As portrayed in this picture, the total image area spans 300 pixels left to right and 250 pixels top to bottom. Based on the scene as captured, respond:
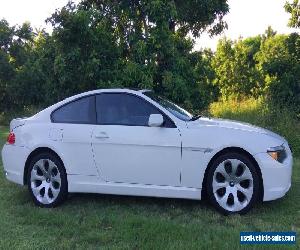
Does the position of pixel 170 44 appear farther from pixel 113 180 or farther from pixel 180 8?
pixel 113 180

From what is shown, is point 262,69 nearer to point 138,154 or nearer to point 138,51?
point 138,51

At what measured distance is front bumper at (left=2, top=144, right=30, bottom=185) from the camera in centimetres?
669

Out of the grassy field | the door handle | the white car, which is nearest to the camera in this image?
the grassy field

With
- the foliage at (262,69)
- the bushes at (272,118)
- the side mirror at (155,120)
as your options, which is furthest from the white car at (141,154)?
the foliage at (262,69)

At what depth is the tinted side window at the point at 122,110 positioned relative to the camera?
632 centimetres

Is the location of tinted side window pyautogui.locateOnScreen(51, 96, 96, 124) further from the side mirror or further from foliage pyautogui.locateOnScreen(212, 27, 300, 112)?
foliage pyautogui.locateOnScreen(212, 27, 300, 112)

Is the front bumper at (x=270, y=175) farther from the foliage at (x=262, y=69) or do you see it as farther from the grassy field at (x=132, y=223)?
the foliage at (x=262, y=69)

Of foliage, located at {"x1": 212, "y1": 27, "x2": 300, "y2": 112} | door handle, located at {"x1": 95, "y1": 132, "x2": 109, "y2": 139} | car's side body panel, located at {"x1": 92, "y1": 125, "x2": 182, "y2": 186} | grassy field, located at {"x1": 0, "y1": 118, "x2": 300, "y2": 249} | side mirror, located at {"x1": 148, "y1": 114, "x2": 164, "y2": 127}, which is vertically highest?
foliage, located at {"x1": 212, "y1": 27, "x2": 300, "y2": 112}

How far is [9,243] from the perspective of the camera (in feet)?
16.6

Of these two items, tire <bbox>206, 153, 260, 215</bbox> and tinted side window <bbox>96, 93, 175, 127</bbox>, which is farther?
tinted side window <bbox>96, 93, 175, 127</bbox>

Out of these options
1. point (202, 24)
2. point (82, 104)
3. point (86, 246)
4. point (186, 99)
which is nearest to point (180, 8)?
point (202, 24)

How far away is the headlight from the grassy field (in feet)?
2.24

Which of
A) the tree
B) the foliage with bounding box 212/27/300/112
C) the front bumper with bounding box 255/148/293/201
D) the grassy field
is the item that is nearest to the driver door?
the grassy field

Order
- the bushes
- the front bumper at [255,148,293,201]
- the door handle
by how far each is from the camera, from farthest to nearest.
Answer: the bushes < the door handle < the front bumper at [255,148,293,201]
